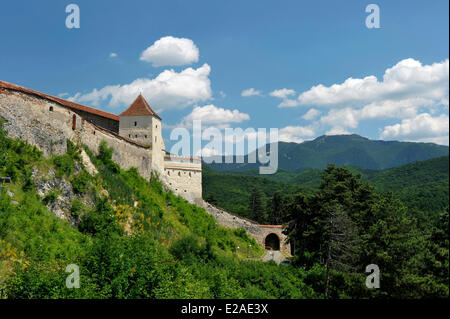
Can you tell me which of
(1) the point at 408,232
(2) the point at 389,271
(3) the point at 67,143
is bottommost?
(2) the point at 389,271

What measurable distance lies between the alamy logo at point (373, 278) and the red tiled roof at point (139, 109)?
2406 cm

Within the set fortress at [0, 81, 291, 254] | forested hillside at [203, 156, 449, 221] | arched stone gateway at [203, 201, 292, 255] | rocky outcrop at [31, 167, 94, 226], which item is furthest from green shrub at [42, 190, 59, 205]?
forested hillside at [203, 156, 449, 221]

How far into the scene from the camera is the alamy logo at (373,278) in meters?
24.9

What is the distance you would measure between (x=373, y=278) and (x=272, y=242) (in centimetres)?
2300

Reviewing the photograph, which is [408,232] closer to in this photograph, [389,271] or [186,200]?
[389,271]

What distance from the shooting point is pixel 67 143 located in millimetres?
26250

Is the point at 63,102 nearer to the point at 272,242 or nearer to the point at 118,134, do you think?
the point at 118,134

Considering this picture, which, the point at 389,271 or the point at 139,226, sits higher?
the point at 139,226

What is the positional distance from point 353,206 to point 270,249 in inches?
676

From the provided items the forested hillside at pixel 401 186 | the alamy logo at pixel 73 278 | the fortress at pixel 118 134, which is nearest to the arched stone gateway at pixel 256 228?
the fortress at pixel 118 134

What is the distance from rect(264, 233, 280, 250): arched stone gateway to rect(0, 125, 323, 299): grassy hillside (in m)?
9.71

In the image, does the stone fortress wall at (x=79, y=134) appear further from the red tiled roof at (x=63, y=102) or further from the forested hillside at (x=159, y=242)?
the forested hillside at (x=159, y=242)
